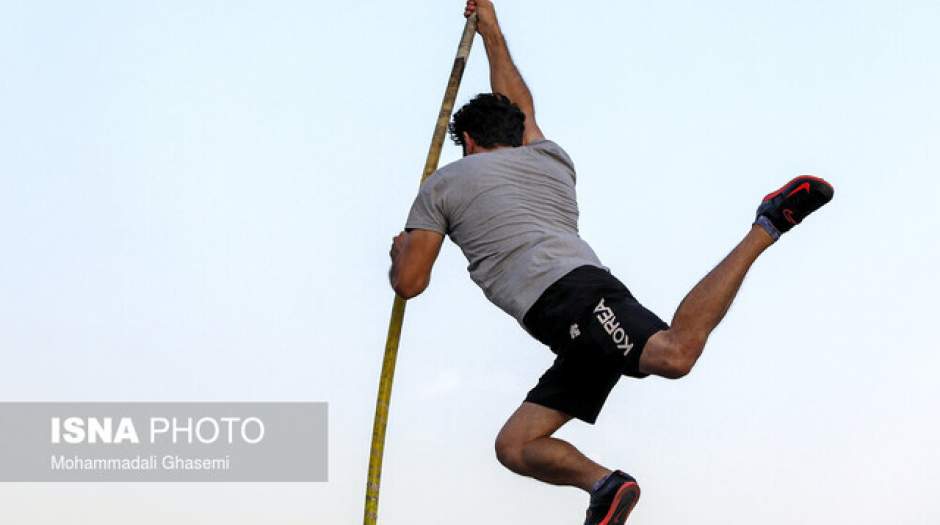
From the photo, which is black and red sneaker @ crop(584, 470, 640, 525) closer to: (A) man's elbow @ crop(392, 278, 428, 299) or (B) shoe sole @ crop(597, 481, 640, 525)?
(B) shoe sole @ crop(597, 481, 640, 525)

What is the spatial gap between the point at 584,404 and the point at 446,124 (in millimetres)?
2210

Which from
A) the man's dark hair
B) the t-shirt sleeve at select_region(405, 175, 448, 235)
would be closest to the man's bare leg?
the t-shirt sleeve at select_region(405, 175, 448, 235)

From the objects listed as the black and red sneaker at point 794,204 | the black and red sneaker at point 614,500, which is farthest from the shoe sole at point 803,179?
the black and red sneaker at point 614,500

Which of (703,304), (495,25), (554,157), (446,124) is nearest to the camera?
(703,304)

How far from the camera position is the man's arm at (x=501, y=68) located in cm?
761

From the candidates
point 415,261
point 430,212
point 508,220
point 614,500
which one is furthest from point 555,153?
point 614,500

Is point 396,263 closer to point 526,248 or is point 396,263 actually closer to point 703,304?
point 526,248

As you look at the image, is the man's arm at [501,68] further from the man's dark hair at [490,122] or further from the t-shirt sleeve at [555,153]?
the t-shirt sleeve at [555,153]

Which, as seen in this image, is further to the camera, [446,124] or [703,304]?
[446,124]

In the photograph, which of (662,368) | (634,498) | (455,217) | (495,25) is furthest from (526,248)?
(495,25)

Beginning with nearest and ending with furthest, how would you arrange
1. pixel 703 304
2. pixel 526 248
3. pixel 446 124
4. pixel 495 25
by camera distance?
pixel 703 304 < pixel 526 248 < pixel 446 124 < pixel 495 25

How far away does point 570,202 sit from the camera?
6.84 metres

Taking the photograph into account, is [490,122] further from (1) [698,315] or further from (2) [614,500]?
(2) [614,500]

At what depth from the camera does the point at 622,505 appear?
621cm
